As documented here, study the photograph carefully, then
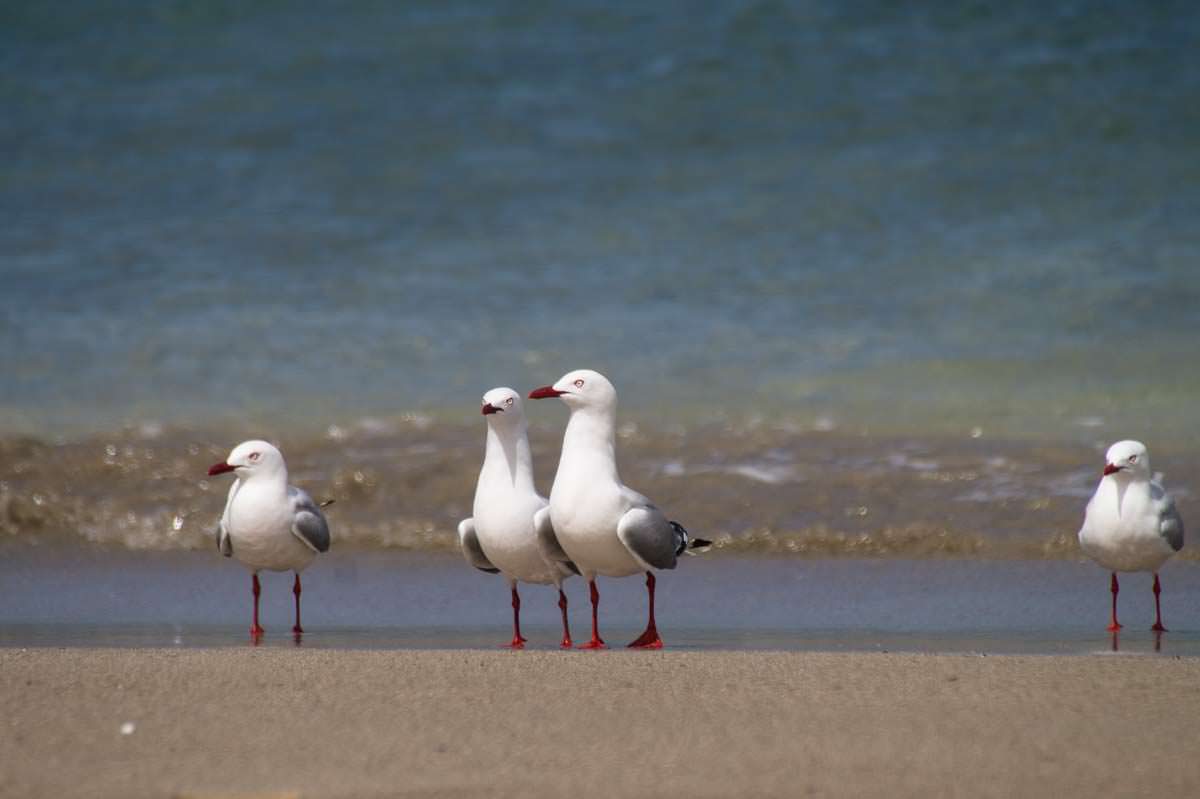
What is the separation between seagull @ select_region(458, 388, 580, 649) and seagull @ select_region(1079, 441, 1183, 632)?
6.28 ft

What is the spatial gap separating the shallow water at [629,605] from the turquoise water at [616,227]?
116 inches

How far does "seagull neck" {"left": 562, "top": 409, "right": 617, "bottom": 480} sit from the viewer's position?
556 cm

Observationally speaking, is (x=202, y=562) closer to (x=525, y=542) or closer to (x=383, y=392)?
(x=525, y=542)

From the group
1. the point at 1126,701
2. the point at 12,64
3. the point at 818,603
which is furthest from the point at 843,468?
the point at 12,64

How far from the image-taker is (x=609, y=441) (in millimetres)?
5691

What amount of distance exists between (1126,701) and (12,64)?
17113mm

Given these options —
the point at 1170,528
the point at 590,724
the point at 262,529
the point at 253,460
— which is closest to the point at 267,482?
A: the point at 253,460

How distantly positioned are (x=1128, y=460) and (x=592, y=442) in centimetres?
203

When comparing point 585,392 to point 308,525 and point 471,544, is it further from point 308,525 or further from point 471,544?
point 308,525

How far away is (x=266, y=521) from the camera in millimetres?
6094

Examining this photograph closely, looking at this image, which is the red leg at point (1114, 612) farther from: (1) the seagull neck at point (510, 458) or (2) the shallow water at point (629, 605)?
(1) the seagull neck at point (510, 458)

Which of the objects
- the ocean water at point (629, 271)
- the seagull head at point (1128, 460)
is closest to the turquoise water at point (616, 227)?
the ocean water at point (629, 271)

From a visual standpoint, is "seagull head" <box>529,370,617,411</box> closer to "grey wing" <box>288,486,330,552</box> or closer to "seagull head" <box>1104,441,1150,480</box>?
"grey wing" <box>288,486,330,552</box>

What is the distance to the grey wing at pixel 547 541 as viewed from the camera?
5.56 m
